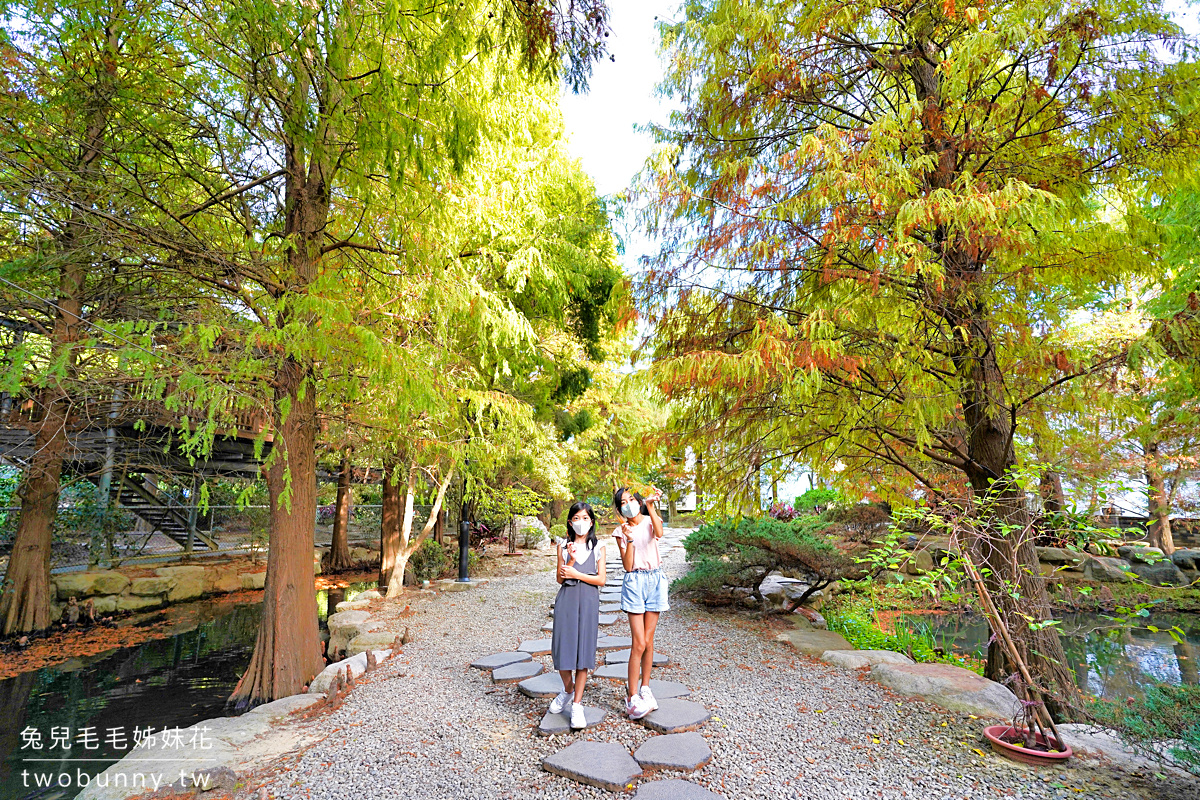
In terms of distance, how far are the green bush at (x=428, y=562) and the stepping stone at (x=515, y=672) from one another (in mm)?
5336

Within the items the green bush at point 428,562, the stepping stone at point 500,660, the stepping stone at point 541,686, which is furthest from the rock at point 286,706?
the green bush at point 428,562

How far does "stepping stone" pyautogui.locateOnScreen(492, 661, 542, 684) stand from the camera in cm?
444

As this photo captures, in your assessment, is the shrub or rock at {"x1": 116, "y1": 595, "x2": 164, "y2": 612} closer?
the shrub

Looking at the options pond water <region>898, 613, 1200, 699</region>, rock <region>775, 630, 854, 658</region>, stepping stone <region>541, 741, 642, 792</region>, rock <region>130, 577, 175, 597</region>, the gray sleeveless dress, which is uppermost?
the gray sleeveless dress

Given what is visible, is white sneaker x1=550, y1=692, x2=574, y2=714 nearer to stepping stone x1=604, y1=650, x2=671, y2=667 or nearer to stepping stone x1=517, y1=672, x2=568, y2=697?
stepping stone x1=517, y1=672, x2=568, y2=697

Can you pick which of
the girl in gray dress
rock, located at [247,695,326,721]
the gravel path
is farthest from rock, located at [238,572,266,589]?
the girl in gray dress

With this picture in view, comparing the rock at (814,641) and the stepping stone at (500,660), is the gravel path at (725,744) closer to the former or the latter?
the stepping stone at (500,660)

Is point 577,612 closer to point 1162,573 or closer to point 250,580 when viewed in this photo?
point 250,580

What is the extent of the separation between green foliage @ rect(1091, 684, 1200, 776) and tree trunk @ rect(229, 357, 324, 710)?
574 cm

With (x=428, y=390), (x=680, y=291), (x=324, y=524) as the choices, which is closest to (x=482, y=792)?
(x=428, y=390)

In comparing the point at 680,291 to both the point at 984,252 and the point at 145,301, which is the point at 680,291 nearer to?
the point at 984,252

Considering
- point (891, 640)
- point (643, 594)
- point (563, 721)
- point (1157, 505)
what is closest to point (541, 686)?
point (563, 721)

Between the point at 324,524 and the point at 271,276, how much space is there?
15079 mm

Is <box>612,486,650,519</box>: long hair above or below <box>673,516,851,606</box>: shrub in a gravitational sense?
above
